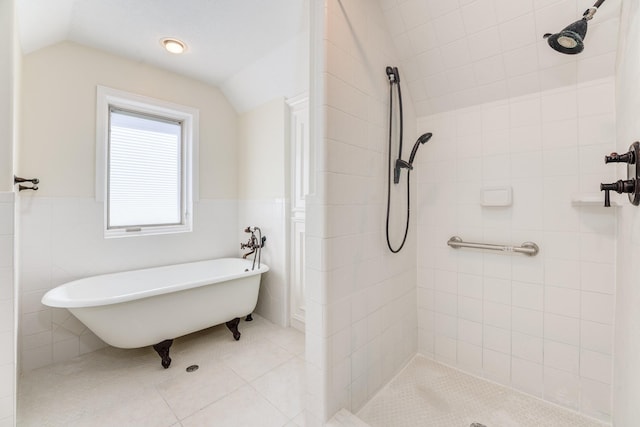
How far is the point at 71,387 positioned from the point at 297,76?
2845mm

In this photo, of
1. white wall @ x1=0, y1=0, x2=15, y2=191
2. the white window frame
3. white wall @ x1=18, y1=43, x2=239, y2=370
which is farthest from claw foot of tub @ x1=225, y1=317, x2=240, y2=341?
white wall @ x1=0, y1=0, x2=15, y2=191

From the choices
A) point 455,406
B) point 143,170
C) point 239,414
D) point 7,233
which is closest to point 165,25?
point 143,170

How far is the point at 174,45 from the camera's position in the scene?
2271mm

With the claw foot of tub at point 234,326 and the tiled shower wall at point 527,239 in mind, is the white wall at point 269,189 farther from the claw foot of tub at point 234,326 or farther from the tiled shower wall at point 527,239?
the tiled shower wall at point 527,239

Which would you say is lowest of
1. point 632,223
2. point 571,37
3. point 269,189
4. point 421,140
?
point 632,223

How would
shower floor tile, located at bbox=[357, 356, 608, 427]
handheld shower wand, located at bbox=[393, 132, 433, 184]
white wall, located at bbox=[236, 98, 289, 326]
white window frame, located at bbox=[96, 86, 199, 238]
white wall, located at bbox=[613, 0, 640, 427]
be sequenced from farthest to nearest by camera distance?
white wall, located at bbox=[236, 98, 289, 326] → white window frame, located at bbox=[96, 86, 199, 238] → handheld shower wand, located at bbox=[393, 132, 433, 184] → shower floor tile, located at bbox=[357, 356, 608, 427] → white wall, located at bbox=[613, 0, 640, 427]

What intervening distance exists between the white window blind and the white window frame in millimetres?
58

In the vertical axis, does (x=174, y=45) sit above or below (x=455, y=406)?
above

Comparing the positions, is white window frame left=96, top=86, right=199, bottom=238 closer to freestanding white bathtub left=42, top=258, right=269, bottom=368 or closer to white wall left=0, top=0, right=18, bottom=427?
freestanding white bathtub left=42, top=258, right=269, bottom=368

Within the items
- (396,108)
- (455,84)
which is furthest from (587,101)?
(396,108)

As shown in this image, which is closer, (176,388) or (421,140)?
(176,388)

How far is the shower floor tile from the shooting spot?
1440 millimetres

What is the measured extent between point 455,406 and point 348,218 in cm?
124

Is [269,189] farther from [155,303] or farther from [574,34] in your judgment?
[574,34]
